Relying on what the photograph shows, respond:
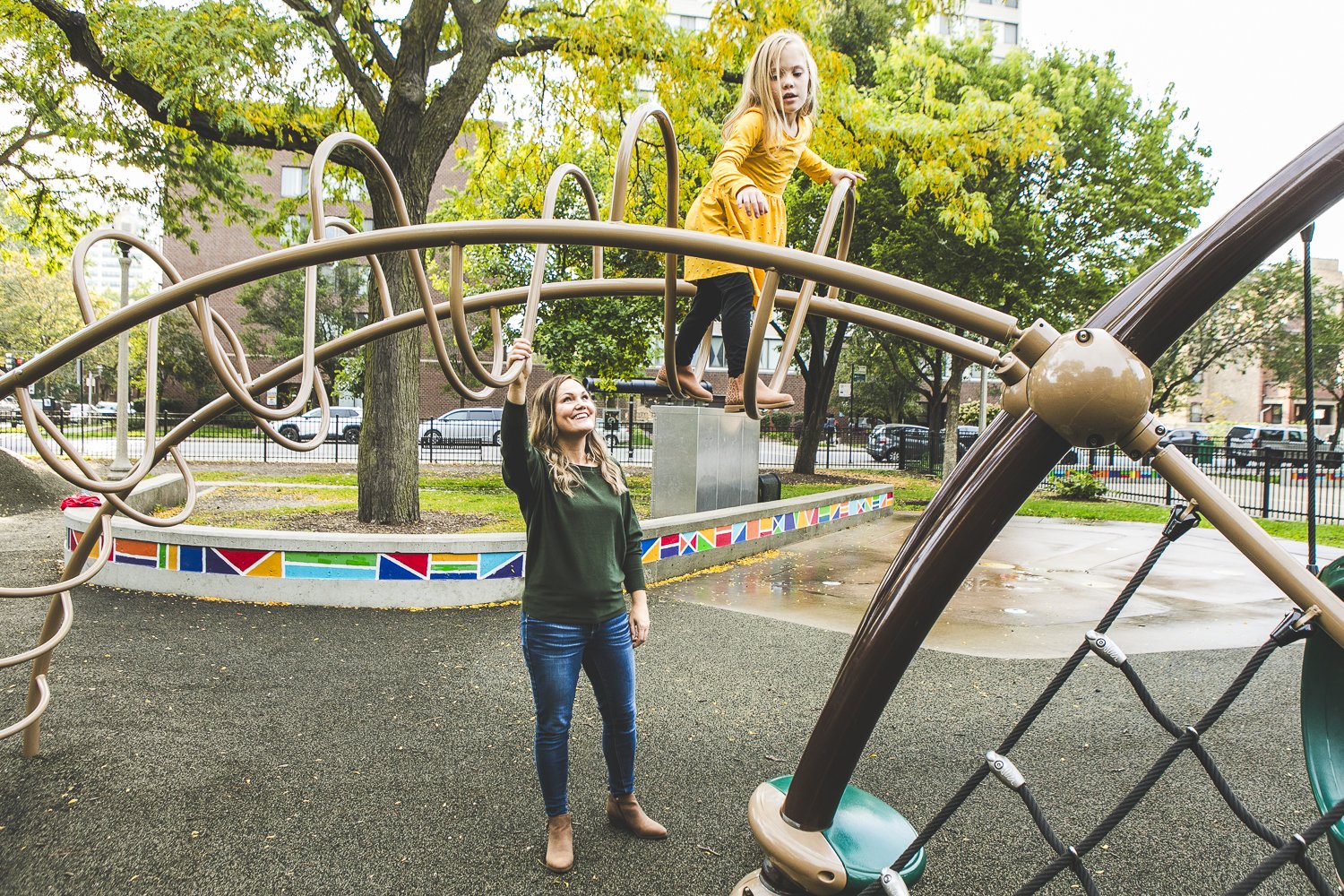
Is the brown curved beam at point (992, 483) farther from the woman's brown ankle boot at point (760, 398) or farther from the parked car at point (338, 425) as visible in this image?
the parked car at point (338, 425)

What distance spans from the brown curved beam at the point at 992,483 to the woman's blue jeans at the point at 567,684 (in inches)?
33.4

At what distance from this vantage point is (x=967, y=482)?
6.44 ft

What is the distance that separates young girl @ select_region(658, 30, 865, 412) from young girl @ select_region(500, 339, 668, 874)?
0.55 meters

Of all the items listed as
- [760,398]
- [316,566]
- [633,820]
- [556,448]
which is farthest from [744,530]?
[760,398]

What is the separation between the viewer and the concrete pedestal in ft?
31.0

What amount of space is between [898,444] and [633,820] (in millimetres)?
22749

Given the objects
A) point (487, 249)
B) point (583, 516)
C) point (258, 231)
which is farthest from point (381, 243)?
point (487, 249)

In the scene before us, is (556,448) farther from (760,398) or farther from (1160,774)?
(1160,774)

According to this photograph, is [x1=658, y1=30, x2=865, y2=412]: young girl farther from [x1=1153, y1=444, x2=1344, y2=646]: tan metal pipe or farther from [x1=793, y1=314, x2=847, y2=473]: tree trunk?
[x1=793, y1=314, x2=847, y2=473]: tree trunk

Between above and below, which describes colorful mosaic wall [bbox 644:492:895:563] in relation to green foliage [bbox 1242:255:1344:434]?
below

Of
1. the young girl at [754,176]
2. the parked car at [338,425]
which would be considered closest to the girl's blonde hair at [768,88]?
the young girl at [754,176]

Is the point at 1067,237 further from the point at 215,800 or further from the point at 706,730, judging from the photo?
the point at 215,800

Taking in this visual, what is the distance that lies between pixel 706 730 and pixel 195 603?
4050 mm

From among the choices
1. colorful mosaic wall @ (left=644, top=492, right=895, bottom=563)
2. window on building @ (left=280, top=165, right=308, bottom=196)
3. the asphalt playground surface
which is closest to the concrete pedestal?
colorful mosaic wall @ (left=644, top=492, right=895, bottom=563)
